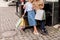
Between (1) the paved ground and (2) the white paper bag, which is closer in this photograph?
(1) the paved ground

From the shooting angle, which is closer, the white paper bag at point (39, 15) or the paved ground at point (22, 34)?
the paved ground at point (22, 34)

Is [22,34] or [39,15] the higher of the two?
[39,15]

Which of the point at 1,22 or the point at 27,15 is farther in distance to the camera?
the point at 1,22

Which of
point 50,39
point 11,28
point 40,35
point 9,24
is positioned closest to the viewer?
point 50,39

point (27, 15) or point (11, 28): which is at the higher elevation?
point (27, 15)

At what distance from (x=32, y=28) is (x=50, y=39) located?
1600mm

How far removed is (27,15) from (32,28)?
2.45 feet

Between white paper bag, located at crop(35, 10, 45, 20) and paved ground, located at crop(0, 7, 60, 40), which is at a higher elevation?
white paper bag, located at crop(35, 10, 45, 20)

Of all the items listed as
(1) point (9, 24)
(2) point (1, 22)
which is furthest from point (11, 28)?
(2) point (1, 22)

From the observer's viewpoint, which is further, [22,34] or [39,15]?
[22,34]

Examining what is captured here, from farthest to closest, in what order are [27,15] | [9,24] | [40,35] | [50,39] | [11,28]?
[9,24] → [11,28] → [27,15] → [40,35] → [50,39]

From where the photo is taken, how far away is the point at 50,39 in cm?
664

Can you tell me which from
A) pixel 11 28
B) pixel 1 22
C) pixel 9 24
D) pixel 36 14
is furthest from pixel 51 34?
pixel 1 22

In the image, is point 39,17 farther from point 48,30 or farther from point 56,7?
point 56,7
